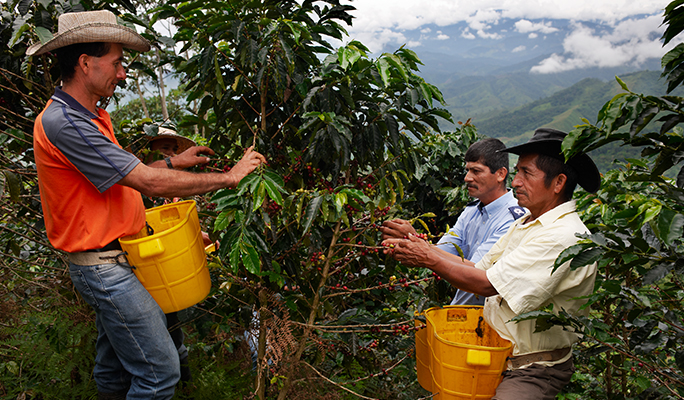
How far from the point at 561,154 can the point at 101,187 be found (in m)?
2.17

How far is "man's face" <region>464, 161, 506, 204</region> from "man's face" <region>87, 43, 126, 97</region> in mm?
2435

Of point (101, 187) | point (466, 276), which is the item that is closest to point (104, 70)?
point (101, 187)

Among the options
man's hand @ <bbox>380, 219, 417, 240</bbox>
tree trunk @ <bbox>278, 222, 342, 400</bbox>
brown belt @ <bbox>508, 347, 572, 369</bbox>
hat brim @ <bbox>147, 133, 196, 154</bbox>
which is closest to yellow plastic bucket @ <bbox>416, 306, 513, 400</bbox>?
brown belt @ <bbox>508, 347, 572, 369</bbox>

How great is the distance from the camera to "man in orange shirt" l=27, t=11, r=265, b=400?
178 centimetres

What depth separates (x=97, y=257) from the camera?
1.92m

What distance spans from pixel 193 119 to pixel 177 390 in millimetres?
1869

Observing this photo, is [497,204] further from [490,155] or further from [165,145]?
[165,145]

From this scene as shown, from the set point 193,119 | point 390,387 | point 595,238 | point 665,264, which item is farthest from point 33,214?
point 665,264

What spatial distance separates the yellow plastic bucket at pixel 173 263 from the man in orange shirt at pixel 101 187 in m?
0.07

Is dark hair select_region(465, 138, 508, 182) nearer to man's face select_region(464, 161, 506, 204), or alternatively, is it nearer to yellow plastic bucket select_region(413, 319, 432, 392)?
man's face select_region(464, 161, 506, 204)

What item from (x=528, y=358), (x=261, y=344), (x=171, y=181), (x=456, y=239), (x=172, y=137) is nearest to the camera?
(x=171, y=181)

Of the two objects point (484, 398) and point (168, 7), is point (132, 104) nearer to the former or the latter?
point (168, 7)

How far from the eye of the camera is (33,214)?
300cm

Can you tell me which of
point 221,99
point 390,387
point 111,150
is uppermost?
point 221,99
